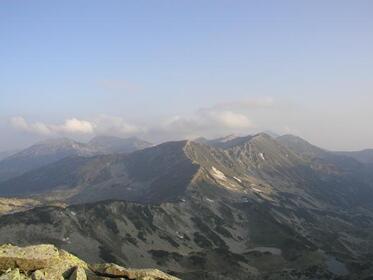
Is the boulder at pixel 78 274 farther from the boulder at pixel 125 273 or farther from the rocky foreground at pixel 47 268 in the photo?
the boulder at pixel 125 273

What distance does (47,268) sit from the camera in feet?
135

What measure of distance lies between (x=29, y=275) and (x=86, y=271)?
5.82 meters

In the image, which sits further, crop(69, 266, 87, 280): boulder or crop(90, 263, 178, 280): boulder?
crop(90, 263, 178, 280): boulder

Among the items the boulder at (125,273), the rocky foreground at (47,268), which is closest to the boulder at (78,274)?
the rocky foreground at (47,268)

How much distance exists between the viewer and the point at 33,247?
43.4 metres

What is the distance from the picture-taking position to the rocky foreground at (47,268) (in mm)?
39938

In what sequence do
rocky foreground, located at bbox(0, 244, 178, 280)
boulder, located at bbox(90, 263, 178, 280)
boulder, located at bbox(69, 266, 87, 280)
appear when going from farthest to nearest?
boulder, located at bbox(90, 263, 178, 280), boulder, located at bbox(69, 266, 87, 280), rocky foreground, located at bbox(0, 244, 178, 280)

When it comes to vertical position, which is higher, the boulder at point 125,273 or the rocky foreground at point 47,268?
the rocky foreground at point 47,268

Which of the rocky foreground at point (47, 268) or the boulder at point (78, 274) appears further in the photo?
the boulder at point (78, 274)

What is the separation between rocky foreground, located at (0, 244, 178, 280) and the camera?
3994 centimetres

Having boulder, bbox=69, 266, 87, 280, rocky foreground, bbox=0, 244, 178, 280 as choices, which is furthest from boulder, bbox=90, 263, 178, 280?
boulder, bbox=69, 266, 87, 280

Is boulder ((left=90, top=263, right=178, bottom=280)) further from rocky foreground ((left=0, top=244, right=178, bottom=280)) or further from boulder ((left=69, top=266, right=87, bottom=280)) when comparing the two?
boulder ((left=69, top=266, right=87, bottom=280))

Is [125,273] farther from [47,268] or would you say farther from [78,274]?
[47,268]

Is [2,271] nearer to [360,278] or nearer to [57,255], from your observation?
[57,255]
